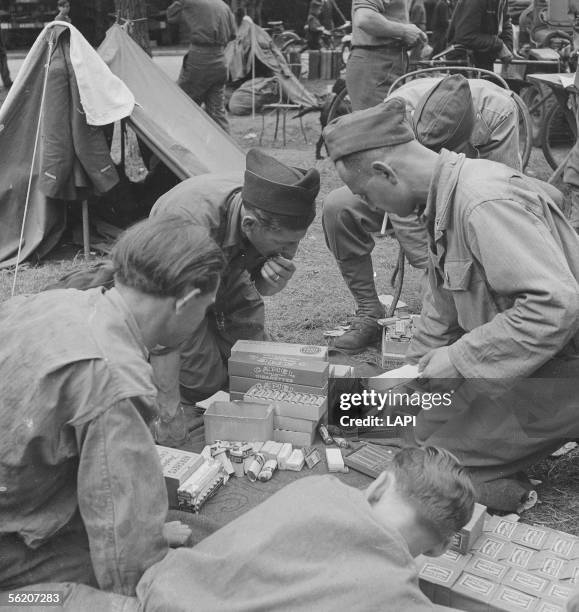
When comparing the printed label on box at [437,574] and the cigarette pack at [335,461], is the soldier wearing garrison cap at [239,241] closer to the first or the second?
the cigarette pack at [335,461]

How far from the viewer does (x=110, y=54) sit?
645 cm

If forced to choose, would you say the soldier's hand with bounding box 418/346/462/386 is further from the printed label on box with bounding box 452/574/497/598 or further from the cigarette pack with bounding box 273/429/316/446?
the printed label on box with bounding box 452/574/497/598

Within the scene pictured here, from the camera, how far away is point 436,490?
6.70ft

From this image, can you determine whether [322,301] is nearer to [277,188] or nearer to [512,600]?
[277,188]

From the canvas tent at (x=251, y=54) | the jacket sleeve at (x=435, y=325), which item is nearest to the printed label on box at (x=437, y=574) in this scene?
the jacket sleeve at (x=435, y=325)

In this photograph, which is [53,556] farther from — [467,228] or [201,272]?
[467,228]

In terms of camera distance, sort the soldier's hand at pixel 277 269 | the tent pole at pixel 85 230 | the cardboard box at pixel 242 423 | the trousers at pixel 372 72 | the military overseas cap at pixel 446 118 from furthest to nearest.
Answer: the trousers at pixel 372 72
the tent pole at pixel 85 230
the military overseas cap at pixel 446 118
the soldier's hand at pixel 277 269
the cardboard box at pixel 242 423

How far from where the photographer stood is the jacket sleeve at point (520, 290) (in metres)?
2.58

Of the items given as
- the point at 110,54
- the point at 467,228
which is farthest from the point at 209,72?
the point at 467,228

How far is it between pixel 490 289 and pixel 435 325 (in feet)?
1.76

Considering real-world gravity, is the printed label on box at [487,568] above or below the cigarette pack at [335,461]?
above

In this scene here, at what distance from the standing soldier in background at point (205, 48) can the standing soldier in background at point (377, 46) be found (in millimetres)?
2708

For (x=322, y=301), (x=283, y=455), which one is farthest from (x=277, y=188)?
(x=322, y=301)

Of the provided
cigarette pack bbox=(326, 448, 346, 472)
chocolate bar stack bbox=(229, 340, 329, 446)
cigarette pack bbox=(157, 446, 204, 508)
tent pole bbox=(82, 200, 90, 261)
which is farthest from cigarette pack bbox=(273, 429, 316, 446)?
tent pole bbox=(82, 200, 90, 261)
